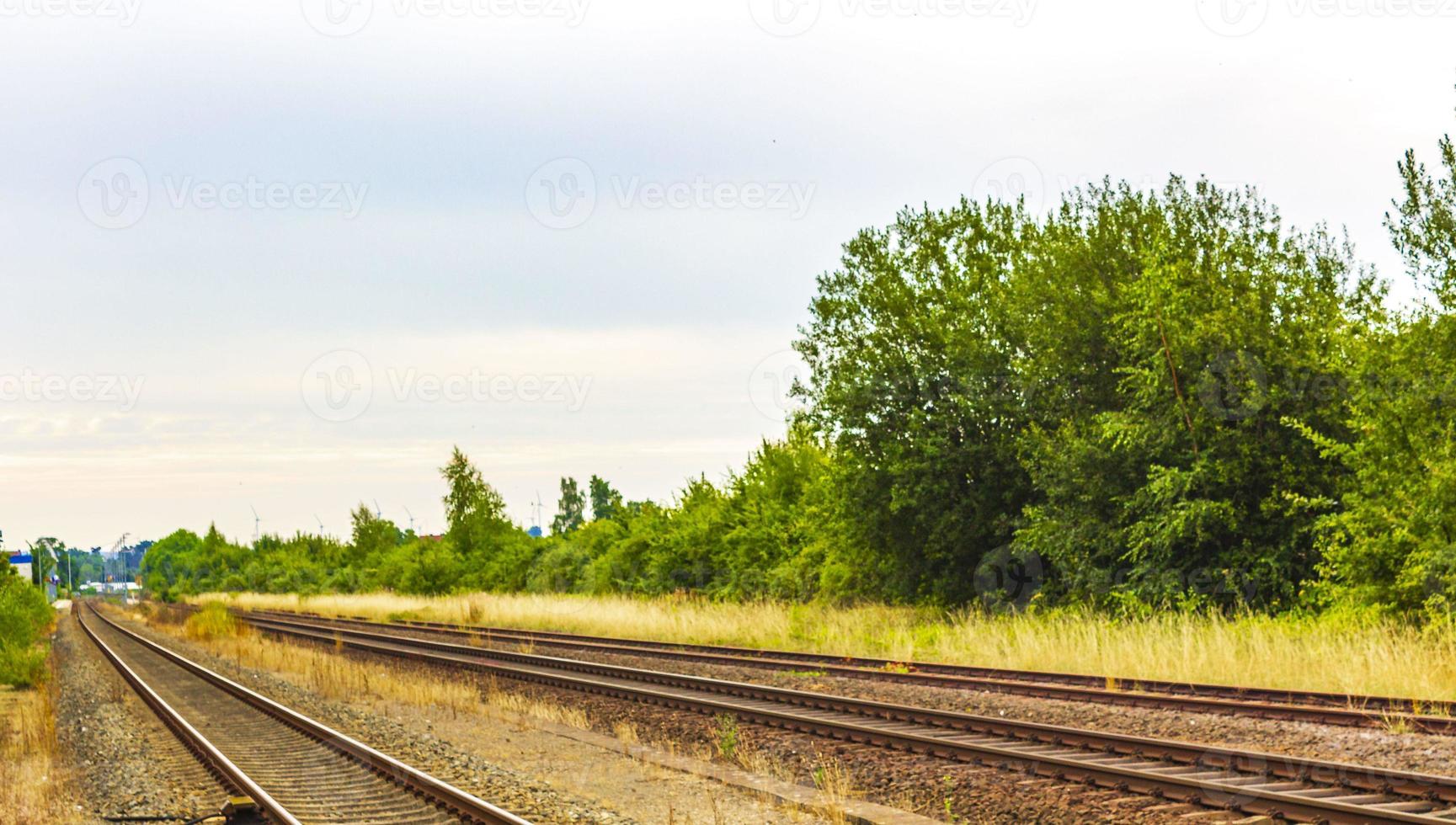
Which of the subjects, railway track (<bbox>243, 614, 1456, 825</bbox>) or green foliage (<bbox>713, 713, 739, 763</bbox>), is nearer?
railway track (<bbox>243, 614, 1456, 825</bbox>)

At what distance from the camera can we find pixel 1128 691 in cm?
1571

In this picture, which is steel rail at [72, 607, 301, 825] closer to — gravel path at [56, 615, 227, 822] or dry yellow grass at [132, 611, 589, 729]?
gravel path at [56, 615, 227, 822]

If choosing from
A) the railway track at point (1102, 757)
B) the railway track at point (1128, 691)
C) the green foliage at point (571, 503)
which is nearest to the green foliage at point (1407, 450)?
the railway track at point (1128, 691)

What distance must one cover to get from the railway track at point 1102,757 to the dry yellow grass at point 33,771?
7834 mm

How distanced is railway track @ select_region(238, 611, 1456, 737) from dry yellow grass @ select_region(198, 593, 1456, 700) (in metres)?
0.74

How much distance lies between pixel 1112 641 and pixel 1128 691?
15.1 ft

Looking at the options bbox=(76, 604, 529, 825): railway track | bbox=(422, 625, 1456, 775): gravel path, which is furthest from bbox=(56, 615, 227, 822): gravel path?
bbox=(422, 625, 1456, 775): gravel path

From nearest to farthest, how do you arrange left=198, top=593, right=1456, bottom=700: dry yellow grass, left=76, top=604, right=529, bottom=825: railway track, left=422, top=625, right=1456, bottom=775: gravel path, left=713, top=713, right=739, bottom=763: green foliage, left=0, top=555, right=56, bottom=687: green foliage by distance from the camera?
1. left=422, top=625, right=1456, bottom=775: gravel path
2. left=76, top=604, right=529, bottom=825: railway track
3. left=713, top=713, right=739, bottom=763: green foliage
4. left=198, top=593, right=1456, bottom=700: dry yellow grass
5. left=0, top=555, right=56, bottom=687: green foliage

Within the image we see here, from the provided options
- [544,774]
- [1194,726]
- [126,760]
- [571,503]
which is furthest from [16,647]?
[571,503]

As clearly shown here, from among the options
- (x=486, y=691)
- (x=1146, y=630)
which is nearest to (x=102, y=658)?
(x=486, y=691)

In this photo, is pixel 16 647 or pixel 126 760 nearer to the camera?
pixel 126 760

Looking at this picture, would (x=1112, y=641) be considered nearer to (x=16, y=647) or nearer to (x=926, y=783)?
(x=926, y=783)

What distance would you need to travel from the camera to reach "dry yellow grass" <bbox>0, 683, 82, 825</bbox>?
467 inches

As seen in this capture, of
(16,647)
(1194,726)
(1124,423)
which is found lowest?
(1194,726)
